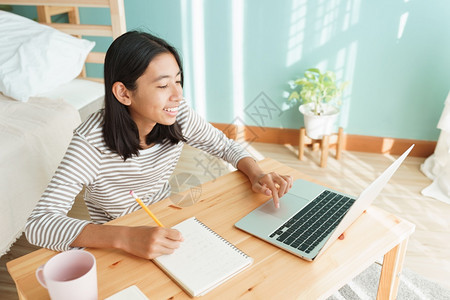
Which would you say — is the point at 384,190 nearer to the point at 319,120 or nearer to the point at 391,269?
the point at 319,120

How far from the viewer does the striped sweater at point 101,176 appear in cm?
96

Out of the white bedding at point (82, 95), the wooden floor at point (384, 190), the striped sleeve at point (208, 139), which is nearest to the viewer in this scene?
the striped sleeve at point (208, 139)

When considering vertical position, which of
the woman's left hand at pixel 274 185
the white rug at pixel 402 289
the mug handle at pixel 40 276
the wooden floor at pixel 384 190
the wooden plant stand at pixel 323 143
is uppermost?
the mug handle at pixel 40 276

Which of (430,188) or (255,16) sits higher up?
(255,16)

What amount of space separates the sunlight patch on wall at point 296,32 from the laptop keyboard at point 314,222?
1558 millimetres

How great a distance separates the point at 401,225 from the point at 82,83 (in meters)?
1.86

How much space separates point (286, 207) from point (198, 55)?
1.80 meters

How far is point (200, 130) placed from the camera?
134 cm

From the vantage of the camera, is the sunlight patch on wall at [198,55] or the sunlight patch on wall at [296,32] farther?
the sunlight patch on wall at [198,55]

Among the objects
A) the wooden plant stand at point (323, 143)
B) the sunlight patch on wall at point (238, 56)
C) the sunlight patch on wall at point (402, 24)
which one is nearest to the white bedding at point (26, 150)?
the sunlight patch on wall at point (238, 56)

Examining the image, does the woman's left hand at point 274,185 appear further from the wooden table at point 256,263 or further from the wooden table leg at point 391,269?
the wooden table leg at point 391,269

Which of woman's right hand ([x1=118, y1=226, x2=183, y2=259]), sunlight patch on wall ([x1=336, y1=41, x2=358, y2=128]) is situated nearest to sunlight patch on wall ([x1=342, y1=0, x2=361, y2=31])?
sunlight patch on wall ([x1=336, y1=41, x2=358, y2=128])

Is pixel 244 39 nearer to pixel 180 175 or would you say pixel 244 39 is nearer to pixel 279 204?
pixel 180 175

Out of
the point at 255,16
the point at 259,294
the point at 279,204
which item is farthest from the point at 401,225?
the point at 255,16
